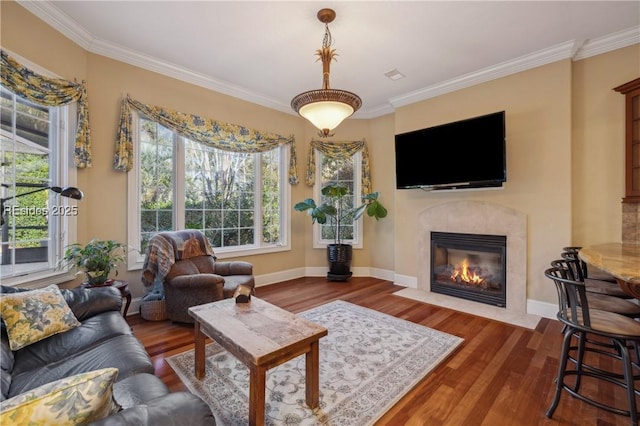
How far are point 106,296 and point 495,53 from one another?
4.70 metres

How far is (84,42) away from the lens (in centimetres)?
302

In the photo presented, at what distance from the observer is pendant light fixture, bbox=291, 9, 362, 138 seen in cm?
237

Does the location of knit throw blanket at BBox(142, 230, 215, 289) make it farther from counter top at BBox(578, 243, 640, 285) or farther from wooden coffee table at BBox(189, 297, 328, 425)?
counter top at BBox(578, 243, 640, 285)

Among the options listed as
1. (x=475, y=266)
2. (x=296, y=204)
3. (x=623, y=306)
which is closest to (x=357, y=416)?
(x=623, y=306)

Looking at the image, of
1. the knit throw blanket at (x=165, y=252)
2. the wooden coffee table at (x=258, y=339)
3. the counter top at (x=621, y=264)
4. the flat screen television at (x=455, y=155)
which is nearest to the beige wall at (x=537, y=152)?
the flat screen television at (x=455, y=155)

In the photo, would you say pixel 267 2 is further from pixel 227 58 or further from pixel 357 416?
pixel 357 416

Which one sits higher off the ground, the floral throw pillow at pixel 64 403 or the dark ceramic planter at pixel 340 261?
the floral throw pillow at pixel 64 403

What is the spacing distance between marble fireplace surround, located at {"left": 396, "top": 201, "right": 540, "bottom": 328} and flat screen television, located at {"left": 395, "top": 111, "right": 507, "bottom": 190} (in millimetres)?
397

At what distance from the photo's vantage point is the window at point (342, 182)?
212 inches

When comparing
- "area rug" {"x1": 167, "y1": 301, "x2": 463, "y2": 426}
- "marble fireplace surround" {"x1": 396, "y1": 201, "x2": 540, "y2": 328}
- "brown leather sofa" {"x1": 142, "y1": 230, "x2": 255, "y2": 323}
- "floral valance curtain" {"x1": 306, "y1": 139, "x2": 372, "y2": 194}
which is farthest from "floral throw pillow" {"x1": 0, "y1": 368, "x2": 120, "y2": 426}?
"floral valance curtain" {"x1": 306, "y1": 139, "x2": 372, "y2": 194}

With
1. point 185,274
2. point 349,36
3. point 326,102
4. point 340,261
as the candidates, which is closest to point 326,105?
point 326,102

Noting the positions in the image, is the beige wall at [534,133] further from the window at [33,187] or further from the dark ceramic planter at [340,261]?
the dark ceramic planter at [340,261]

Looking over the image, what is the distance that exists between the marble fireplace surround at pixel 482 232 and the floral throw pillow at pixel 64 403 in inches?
148

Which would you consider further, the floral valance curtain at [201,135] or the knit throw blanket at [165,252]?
the floral valance curtain at [201,135]
